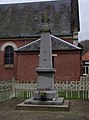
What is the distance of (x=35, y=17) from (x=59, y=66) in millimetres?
9253

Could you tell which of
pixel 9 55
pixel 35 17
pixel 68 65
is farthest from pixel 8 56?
pixel 68 65

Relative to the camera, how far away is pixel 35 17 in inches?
1221

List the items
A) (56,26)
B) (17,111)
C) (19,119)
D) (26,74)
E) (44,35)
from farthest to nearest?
(56,26), (26,74), (44,35), (17,111), (19,119)

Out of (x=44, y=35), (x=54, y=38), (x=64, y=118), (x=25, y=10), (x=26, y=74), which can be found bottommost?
(x=64, y=118)

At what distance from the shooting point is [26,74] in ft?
82.0

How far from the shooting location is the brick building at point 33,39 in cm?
2443

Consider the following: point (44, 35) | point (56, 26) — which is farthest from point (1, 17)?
point (44, 35)

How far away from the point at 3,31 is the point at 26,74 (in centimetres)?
788

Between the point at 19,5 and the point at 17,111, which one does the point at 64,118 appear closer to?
the point at 17,111

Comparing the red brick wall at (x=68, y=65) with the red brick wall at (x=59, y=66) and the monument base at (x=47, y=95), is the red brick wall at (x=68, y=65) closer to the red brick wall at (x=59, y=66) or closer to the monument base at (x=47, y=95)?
the red brick wall at (x=59, y=66)

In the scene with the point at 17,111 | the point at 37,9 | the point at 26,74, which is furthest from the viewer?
the point at 37,9

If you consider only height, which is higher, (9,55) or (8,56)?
(9,55)

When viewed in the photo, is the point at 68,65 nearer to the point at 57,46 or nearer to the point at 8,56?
the point at 57,46

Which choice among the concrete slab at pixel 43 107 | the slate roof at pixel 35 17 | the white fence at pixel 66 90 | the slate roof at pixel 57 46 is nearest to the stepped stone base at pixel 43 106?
the concrete slab at pixel 43 107
